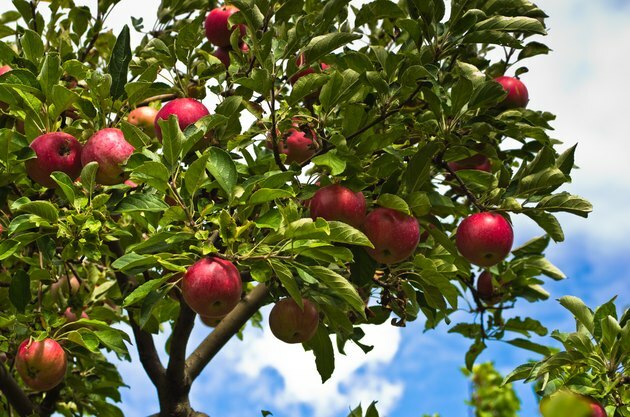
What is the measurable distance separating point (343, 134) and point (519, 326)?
93.9 inches

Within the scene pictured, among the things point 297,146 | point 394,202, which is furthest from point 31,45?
point 394,202

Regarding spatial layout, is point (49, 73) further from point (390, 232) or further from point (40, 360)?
point (390, 232)

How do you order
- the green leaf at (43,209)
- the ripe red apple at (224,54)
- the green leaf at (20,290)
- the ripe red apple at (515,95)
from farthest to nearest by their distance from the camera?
1. the ripe red apple at (224,54)
2. the ripe red apple at (515,95)
3. the green leaf at (20,290)
4. the green leaf at (43,209)

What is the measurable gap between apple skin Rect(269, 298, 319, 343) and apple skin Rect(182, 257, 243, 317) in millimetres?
460

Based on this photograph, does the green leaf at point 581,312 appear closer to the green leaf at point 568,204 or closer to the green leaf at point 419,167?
the green leaf at point 568,204

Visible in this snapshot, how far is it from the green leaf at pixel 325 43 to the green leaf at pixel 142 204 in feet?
2.88

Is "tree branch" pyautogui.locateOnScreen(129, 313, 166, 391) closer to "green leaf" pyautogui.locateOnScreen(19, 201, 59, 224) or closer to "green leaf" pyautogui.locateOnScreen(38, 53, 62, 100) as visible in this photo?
"green leaf" pyautogui.locateOnScreen(19, 201, 59, 224)

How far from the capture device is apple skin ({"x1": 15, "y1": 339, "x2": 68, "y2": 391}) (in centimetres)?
349

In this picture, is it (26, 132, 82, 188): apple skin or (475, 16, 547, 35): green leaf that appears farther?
(26, 132, 82, 188): apple skin

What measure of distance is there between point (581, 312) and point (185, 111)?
195 cm

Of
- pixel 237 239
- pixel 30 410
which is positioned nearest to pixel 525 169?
pixel 237 239

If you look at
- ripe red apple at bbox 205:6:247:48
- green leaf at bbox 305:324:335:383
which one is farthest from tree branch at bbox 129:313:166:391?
ripe red apple at bbox 205:6:247:48

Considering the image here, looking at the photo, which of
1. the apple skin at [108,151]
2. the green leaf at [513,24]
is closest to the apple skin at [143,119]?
the apple skin at [108,151]

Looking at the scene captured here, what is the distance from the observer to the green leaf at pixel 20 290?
11.9 feet
